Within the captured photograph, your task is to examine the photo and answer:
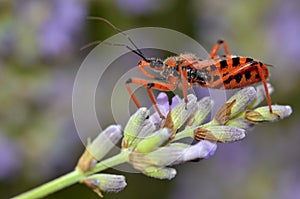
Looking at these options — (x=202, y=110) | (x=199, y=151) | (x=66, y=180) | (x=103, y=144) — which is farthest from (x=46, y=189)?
(x=202, y=110)

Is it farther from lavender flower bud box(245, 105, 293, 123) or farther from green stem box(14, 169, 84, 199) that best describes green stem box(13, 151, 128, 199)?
lavender flower bud box(245, 105, 293, 123)

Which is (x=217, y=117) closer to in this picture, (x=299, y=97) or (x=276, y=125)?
(x=299, y=97)

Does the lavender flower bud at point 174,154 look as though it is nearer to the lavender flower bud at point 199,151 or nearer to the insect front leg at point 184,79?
the lavender flower bud at point 199,151

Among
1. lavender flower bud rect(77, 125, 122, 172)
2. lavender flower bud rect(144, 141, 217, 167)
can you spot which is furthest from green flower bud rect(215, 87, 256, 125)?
lavender flower bud rect(77, 125, 122, 172)

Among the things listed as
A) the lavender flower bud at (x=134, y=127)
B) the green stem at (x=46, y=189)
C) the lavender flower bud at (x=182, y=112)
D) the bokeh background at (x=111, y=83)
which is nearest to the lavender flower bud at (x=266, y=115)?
the lavender flower bud at (x=182, y=112)

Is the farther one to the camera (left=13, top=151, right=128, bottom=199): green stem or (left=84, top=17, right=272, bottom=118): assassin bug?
(left=84, top=17, right=272, bottom=118): assassin bug

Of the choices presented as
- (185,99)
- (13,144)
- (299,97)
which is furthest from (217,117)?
(299,97)
